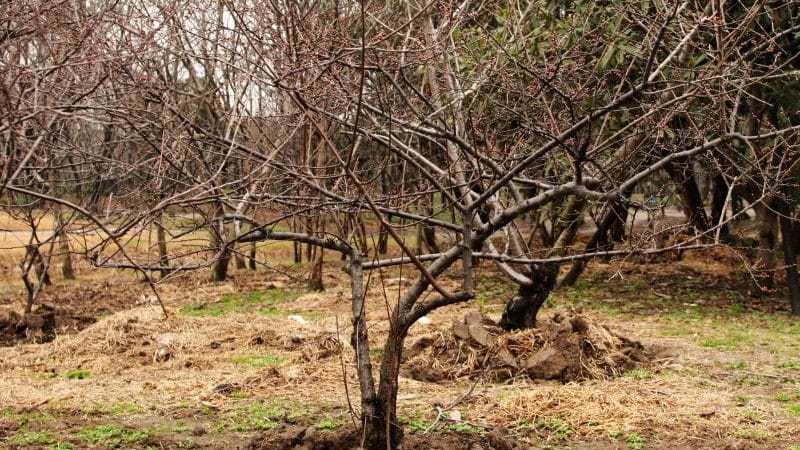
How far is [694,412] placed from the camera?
231 inches

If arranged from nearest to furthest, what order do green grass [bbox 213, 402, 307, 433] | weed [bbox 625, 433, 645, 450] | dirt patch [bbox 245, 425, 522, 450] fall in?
1. dirt patch [bbox 245, 425, 522, 450]
2. weed [bbox 625, 433, 645, 450]
3. green grass [bbox 213, 402, 307, 433]

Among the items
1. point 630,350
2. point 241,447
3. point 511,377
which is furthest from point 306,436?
point 630,350

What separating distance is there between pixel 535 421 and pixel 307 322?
5105 mm

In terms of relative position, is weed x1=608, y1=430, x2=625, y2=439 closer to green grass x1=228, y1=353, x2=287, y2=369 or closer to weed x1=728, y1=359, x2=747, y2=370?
weed x1=728, y1=359, x2=747, y2=370

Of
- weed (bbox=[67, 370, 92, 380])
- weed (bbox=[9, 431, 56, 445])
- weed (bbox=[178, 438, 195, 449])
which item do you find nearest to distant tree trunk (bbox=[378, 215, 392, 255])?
weed (bbox=[178, 438, 195, 449])

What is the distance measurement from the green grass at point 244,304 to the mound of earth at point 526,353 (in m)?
4.65

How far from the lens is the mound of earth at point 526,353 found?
6.86 meters

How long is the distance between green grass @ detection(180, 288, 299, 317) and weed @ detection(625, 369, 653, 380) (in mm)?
5742

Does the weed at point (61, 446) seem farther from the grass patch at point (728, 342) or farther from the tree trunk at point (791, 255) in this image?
the tree trunk at point (791, 255)

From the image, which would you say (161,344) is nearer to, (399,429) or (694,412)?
(399,429)

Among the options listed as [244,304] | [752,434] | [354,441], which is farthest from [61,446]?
[244,304]

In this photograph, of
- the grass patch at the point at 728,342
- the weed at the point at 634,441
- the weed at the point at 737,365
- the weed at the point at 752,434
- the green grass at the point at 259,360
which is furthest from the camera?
the grass patch at the point at 728,342

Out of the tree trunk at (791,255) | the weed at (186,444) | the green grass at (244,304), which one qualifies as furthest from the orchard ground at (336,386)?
the tree trunk at (791,255)

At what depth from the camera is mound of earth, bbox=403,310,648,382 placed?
6.86m
